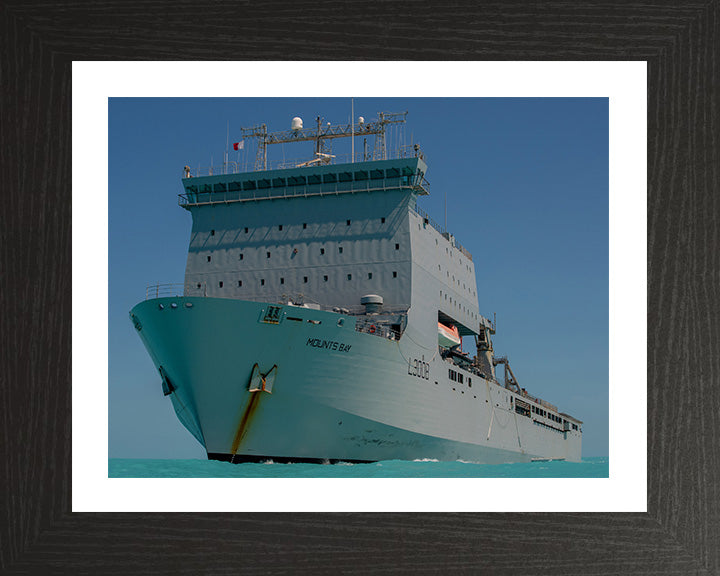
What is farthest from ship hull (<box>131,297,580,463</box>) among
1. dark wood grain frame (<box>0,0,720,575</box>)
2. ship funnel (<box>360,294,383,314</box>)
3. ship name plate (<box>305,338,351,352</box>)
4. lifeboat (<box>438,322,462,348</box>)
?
dark wood grain frame (<box>0,0,720,575</box>)

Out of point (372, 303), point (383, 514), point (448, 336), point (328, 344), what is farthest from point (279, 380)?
point (448, 336)

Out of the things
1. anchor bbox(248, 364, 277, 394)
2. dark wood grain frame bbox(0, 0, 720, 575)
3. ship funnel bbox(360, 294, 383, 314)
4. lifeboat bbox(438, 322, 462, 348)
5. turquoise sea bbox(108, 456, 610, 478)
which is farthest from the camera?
lifeboat bbox(438, 322, 462, 348)

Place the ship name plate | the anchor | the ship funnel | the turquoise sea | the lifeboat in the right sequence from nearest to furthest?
the turquoise sea < the anchor < the ship name plate < the ship funnel < the lifeboat

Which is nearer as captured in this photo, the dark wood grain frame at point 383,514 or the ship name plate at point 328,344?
the dark wood grain frame at point 383,514

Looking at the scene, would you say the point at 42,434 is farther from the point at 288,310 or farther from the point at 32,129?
the point at 288,310

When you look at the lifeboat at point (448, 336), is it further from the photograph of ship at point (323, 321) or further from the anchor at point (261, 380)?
the anchor at point (261, 380)

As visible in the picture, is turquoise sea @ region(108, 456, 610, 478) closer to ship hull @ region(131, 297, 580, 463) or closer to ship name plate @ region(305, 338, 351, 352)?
ship hull @ region(131, 297, 580, 463)

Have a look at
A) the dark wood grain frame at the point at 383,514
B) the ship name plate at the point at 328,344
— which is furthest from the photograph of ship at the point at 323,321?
the dark wood grain frame at the point at 383,514
